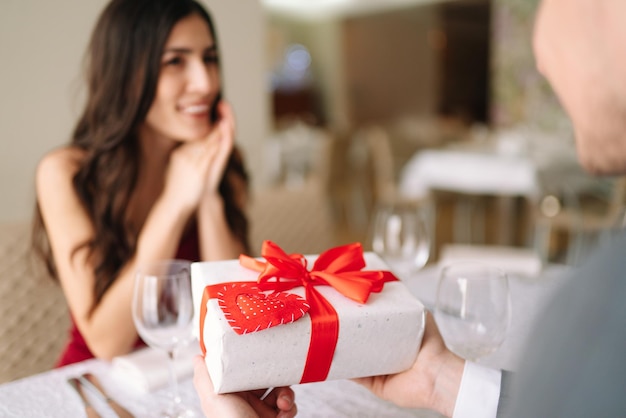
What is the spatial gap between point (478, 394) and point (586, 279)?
1.64 ft

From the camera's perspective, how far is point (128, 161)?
1.82 meters

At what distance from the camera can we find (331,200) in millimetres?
6438

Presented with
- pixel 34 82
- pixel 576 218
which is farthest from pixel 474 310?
pixel 576 218

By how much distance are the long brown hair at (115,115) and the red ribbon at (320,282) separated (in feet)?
2.70

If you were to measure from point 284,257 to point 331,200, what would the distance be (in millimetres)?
5479

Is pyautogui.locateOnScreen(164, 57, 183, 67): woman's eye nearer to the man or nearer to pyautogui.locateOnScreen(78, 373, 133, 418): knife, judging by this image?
pyautogui.locateOnScreen(78, 373, 133, 418): knife

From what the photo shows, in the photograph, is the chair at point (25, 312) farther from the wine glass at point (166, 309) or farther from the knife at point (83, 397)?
the wine glass at point (166, 309)

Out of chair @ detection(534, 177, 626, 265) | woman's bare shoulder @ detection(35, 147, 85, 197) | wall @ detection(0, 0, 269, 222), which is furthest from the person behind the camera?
chair @ detection(534, 177, 626, 265)

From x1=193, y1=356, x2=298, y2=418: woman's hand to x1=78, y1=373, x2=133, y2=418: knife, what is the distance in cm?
20

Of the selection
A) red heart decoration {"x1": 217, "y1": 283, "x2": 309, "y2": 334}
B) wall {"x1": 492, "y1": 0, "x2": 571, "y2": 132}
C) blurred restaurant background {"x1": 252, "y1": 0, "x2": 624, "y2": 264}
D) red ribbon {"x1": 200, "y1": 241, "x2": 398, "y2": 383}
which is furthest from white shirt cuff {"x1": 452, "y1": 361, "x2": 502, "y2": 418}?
wall {"x1": 492, "y1": 0, "x2": 571, "y2": 132}

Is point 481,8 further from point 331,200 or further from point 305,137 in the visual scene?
point 331,200

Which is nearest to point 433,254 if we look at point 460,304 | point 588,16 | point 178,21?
point 178,21

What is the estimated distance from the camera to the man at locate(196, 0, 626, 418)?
532mm

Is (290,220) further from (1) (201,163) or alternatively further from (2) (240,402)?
(2) (240,402)
